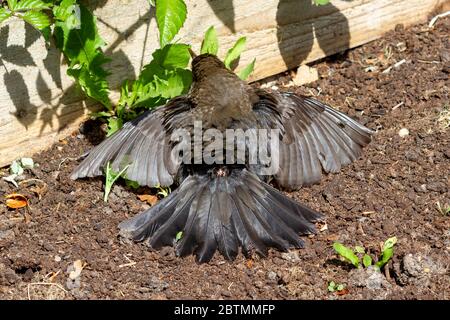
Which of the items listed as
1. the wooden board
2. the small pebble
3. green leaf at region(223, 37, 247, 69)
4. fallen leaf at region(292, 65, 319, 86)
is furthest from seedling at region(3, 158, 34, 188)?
the small pebble

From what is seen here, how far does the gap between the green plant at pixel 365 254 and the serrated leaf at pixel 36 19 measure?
2.19 metres

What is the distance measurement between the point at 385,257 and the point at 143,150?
5.90ft

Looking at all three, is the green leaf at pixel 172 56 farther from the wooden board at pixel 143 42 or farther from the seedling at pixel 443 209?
the seedling at pixel 443 209

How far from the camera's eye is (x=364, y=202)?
4.92 meters

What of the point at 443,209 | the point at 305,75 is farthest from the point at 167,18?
the point at 443,209

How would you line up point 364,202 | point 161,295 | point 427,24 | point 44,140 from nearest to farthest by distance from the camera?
point 161,295, point 364,202, point 44,140, point 427,24

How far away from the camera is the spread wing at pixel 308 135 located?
517 centimetres

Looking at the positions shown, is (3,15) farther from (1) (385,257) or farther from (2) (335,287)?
(1) (385,257)

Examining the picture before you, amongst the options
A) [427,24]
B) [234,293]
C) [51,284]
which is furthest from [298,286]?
[427,24]

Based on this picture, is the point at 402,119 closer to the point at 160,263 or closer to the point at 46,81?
the point at 160,263

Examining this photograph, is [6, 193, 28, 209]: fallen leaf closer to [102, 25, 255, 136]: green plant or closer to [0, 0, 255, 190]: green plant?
[0, 0, 255, 190]: green plant

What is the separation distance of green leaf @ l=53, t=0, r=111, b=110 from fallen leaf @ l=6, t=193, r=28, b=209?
2.73ft

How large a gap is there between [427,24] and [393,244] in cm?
264

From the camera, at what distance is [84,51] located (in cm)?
512
